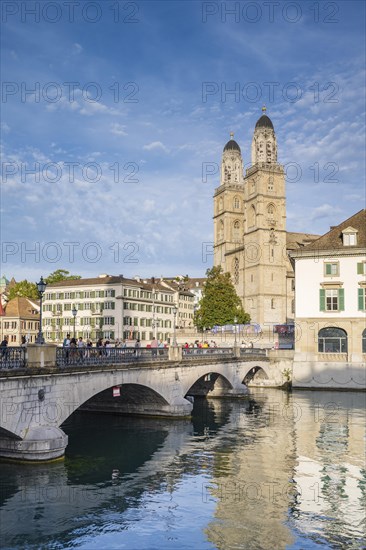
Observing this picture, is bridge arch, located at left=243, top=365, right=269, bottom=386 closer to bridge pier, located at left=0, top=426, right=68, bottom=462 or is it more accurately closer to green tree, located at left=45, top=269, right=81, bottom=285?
bridge pier, located at left=0, top=426, right=68, bottom=462

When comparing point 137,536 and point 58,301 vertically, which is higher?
point 58,301

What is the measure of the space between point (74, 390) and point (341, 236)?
3825cm

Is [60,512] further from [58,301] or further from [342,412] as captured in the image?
[58,301]

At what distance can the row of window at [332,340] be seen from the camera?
54750 mm

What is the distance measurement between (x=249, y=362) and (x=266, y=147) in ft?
202

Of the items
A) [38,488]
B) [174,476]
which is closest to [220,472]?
[174,476]

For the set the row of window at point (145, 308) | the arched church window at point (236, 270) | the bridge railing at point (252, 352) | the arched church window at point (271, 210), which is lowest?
the bridge railing at point (252, 352)

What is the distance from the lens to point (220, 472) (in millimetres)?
22906

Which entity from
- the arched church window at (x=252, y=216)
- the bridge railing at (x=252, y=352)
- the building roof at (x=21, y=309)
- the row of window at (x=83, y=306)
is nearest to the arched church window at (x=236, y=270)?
the arched church window at (x=252, y=216)

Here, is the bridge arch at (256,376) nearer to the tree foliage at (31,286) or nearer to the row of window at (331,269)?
the row of window at (331,269)

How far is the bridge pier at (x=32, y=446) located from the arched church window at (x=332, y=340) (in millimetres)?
37736

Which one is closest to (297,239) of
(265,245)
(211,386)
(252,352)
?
(265,245)

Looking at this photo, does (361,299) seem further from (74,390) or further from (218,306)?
(74,390)

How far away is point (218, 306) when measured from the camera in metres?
85.2
